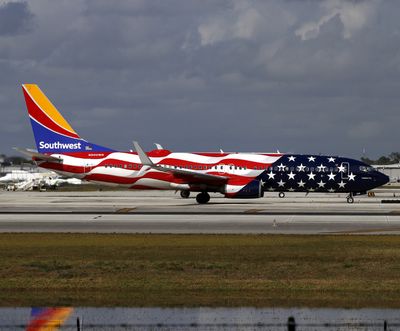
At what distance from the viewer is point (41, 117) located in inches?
2879

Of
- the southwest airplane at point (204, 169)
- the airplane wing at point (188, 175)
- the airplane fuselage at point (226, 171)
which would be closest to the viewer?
the airplane wing at point (188, 175)

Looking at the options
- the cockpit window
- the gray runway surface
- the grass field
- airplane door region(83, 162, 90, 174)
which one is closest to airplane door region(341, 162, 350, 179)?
the cockpit window

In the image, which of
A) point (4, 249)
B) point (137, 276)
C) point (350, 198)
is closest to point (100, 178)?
point (350, 198)

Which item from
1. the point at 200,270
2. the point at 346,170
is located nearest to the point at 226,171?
the point at 346,170

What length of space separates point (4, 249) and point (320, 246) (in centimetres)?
1349

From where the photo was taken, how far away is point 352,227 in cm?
4619

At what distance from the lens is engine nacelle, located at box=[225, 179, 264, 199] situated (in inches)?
2613

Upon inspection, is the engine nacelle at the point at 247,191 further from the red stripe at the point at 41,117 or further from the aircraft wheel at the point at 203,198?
the red stripe at the point at 41,117

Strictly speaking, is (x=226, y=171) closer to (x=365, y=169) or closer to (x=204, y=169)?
(x=204, y=169)

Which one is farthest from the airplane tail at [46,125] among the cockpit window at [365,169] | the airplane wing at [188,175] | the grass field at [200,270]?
the grass field at [200,270]

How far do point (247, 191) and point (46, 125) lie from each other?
62.5 feet

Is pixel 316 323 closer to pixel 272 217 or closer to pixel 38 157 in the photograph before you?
pixel 272 217

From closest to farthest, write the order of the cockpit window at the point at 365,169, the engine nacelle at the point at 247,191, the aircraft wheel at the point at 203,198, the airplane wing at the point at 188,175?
the engine nacelle at the point at 247,191
the airplane wing at the point at 188,175
the aircraft wheel at the point at 203,198
the cockpit window at the point at 365,169

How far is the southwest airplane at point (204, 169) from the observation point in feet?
225
